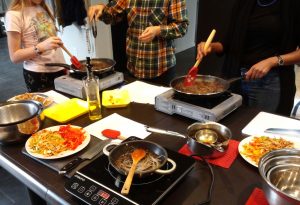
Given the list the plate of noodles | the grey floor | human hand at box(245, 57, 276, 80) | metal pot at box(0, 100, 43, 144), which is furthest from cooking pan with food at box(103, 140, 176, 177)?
the grey floor

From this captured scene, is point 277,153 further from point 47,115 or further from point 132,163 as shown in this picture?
point 47,115

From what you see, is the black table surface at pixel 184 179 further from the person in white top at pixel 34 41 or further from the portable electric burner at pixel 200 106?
the person in white top at pixel 34 41

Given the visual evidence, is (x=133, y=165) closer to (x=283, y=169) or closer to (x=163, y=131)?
(x=163, y=131)

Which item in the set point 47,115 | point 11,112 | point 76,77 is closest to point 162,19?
point 76,77

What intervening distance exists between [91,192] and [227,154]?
1.79 feet

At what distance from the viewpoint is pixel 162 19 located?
1963mm

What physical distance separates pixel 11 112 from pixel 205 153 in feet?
2.96

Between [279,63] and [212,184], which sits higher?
[279,63]

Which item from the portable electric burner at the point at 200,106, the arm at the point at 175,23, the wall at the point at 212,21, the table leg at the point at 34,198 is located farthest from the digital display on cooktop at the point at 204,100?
the wall at the point at 212,21

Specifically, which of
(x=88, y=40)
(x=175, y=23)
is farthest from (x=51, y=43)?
(x=88, y=40)

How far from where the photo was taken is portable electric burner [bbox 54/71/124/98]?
5.33 feet

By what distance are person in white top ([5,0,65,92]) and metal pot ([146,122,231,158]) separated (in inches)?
41.1

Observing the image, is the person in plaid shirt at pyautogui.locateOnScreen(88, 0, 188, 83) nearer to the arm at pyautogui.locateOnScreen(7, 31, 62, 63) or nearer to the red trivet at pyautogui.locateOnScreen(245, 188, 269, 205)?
the arm at pyautogui.locateOnScreen(7, 31, 62, 63)

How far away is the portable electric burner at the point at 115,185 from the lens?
814mm
